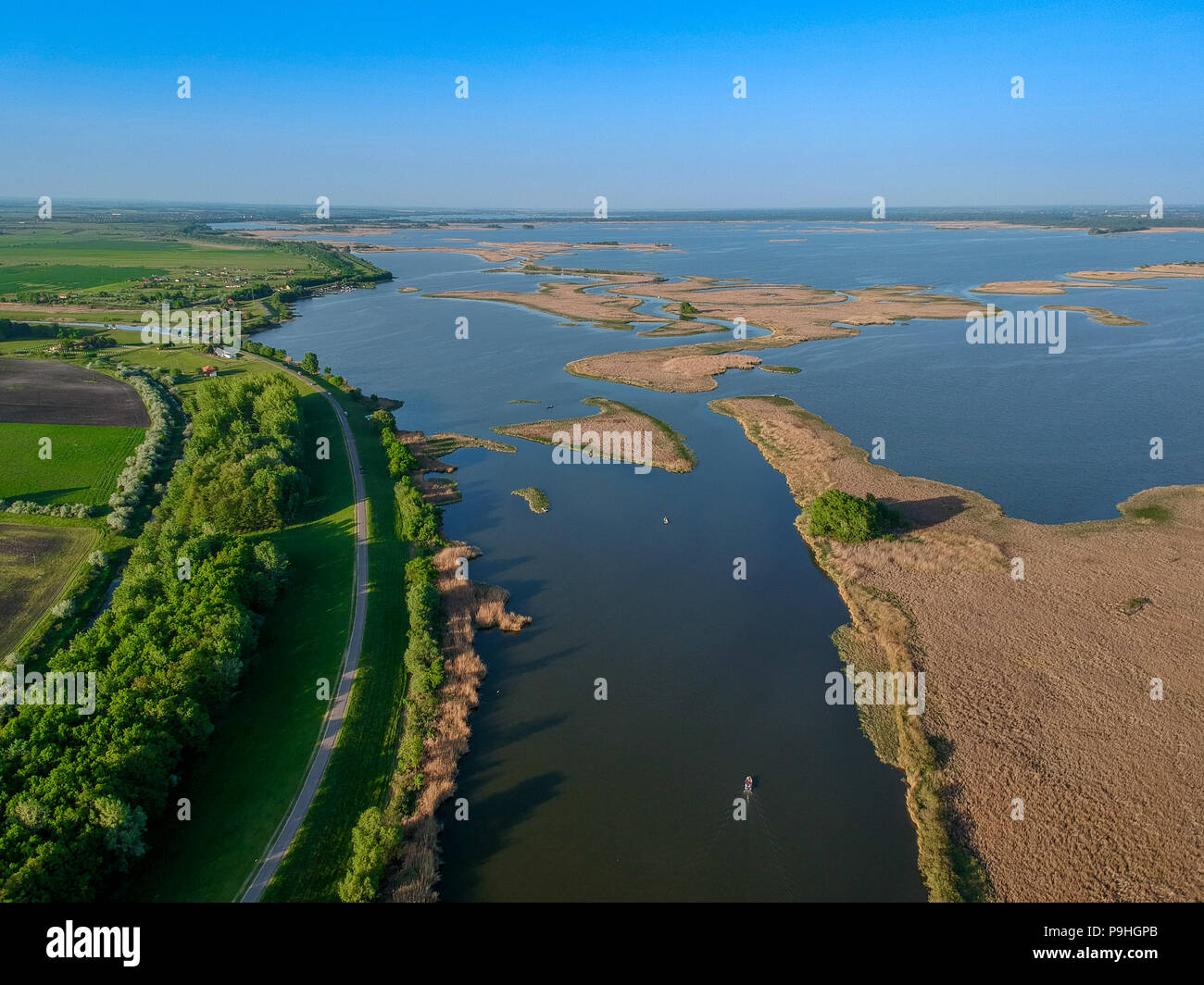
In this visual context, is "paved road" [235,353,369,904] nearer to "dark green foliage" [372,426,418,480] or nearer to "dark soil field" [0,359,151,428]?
"dark green foliage" [372,426,418,480]

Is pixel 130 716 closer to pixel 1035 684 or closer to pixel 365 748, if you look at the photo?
pixel 365 748

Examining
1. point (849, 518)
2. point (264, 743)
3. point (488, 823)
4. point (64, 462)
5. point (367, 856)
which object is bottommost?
point (488, 823)

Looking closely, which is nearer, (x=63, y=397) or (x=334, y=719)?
(x=334, y=719)

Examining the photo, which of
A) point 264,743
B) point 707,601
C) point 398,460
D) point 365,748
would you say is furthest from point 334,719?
point 398,460

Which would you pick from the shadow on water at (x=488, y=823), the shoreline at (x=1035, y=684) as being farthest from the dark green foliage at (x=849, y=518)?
the shadow on water at (x=488, y=823)

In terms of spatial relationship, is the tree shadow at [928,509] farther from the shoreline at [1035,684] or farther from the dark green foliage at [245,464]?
the dark green foliage at [245,464]

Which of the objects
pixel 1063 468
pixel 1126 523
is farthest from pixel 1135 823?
pixel 1063 468

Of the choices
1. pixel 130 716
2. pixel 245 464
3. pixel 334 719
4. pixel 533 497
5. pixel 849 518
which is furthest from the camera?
pixel 533 497

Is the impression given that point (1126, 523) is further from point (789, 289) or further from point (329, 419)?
point (789, 289)

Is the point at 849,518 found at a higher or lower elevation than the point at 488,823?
higher
